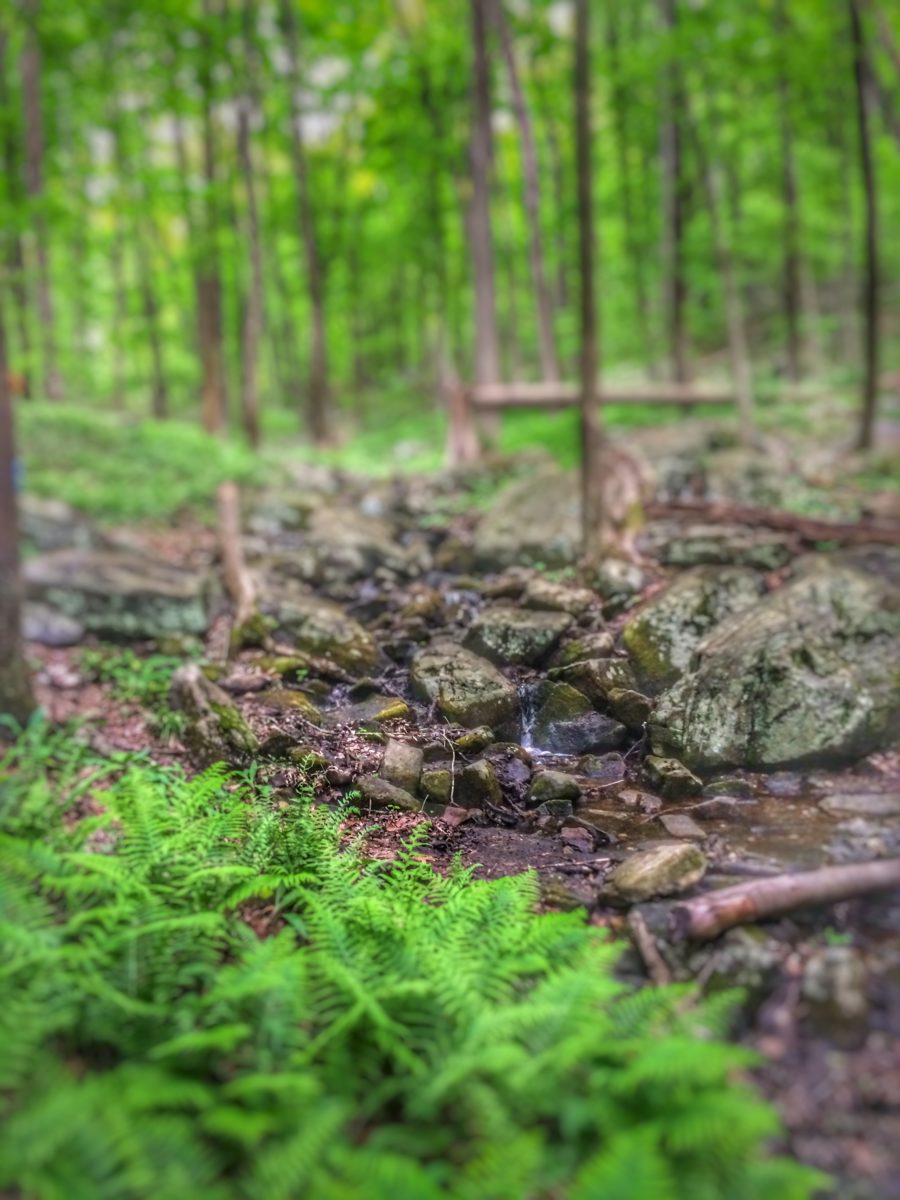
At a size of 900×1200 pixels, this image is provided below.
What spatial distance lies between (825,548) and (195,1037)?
21.1ft

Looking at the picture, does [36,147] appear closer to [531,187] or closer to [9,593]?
[531,187]

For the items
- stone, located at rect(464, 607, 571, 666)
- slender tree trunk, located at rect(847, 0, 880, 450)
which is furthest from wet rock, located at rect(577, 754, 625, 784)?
slender tree trunk, located at rect(847, 0, 880, 450)

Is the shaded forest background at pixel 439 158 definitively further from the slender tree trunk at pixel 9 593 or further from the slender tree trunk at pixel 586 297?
the slender tree trunk at pixel 9 593

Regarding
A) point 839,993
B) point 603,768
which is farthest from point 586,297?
point 839,993

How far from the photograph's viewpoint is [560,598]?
5418mm

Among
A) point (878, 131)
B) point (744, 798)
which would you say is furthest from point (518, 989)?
point (878, 131)

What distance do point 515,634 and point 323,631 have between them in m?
1.46

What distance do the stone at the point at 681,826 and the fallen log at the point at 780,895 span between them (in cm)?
44

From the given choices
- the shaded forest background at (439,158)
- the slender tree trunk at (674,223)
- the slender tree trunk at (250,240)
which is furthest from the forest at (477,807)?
the slender tree trunk at (250,240)

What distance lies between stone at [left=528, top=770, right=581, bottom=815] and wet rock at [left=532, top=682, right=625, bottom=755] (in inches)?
6.4

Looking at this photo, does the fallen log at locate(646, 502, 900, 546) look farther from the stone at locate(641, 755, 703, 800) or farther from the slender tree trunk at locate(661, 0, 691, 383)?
the slender tree trunk at locate(661, 0, 691, 383)

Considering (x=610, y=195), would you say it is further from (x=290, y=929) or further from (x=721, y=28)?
(x=290, y=929)

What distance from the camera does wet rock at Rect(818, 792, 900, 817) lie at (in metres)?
3.72

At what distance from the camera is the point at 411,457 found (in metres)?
17.3
